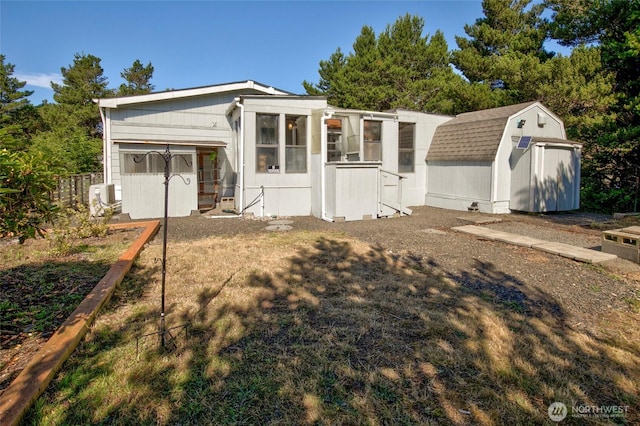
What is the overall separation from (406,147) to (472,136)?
7.09 ft

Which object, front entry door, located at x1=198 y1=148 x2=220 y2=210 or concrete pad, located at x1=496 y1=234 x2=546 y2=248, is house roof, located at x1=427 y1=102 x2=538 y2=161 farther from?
front entry door, located at x1=198 y1=148 x2=220 y2=210

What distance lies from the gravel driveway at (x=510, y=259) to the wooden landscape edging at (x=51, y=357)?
3.23 meters

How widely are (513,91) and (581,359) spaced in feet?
56.3

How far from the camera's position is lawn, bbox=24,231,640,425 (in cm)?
227

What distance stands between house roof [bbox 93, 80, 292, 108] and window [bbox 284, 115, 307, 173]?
3359 mm

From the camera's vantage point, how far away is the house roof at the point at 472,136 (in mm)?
11297

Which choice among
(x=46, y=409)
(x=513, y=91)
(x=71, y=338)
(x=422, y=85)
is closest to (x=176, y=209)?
(x=71, y=338)

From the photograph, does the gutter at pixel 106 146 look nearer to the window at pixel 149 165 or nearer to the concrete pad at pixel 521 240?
the window at pixel 149 165

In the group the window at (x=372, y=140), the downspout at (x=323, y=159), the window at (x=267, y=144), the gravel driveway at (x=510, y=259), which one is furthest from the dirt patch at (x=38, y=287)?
the window at (x=372, y=140)

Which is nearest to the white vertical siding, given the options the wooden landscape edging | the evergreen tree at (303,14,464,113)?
the wooden landscape edging

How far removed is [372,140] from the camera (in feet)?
37.9

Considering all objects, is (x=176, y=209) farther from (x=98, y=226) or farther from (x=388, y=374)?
(x=388, y=374)

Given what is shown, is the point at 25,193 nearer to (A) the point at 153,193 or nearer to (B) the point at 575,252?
(B) the point at 575,252

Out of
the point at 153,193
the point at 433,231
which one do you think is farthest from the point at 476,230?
the point at 153,193
